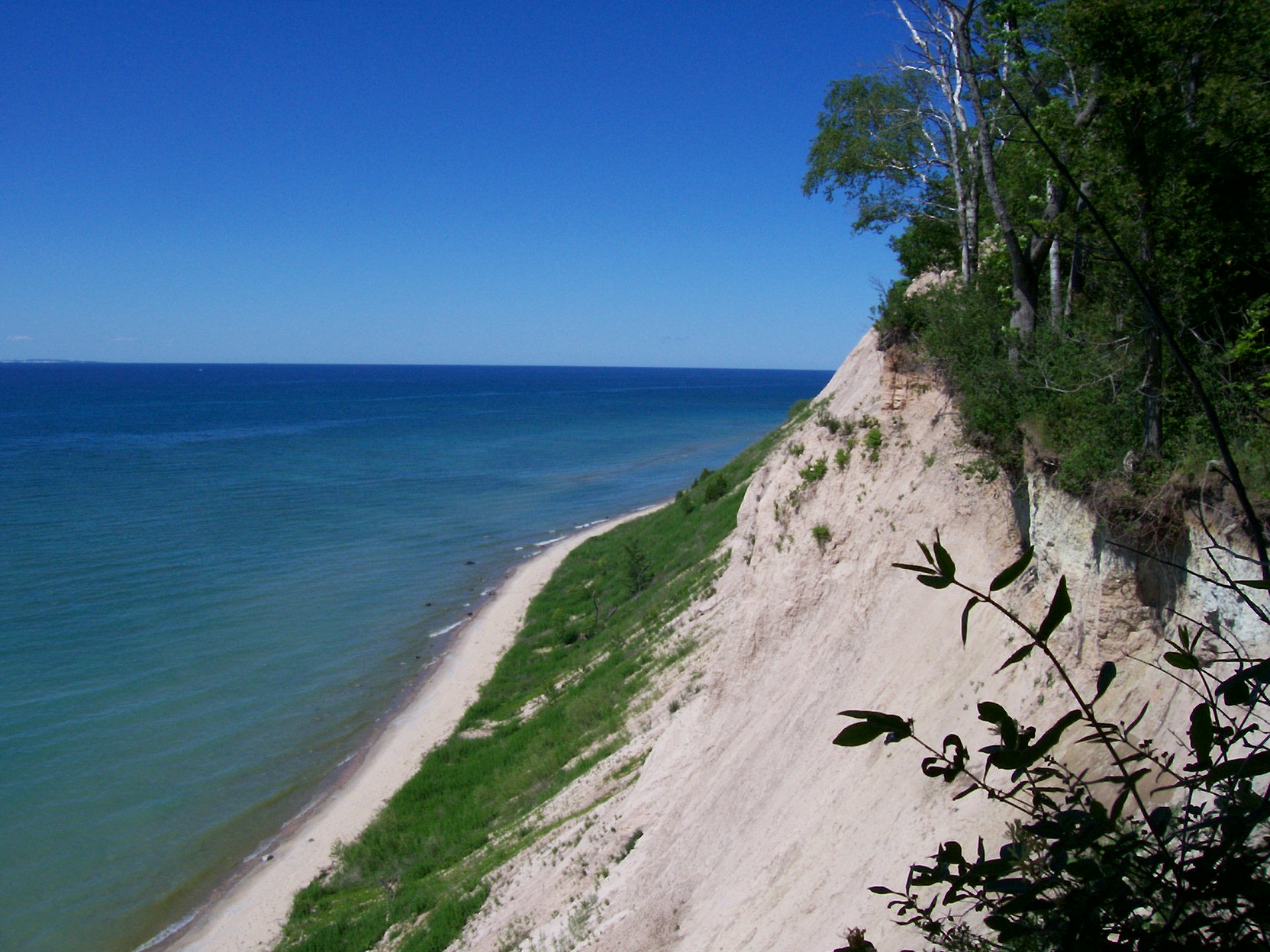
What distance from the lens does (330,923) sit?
17.1 metres

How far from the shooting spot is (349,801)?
896 inches

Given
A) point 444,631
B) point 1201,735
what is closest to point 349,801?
point 444,631

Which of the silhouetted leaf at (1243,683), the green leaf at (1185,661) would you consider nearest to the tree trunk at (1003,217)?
the green leaf at (1185,661)

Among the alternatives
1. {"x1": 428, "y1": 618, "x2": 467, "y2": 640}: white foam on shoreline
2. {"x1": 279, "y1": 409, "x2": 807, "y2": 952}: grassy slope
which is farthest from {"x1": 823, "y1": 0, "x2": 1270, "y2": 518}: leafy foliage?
{"x1": 428, "y1": 618, "x2": 467, "y2": 640}: white foam on shoreline

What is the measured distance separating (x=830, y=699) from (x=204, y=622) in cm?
2996

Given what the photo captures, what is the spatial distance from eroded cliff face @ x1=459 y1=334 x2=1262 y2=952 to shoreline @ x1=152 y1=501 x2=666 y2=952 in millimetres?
7237

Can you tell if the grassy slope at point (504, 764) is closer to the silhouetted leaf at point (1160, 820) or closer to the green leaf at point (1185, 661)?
the silhouetted leaf at point (1160, 820)

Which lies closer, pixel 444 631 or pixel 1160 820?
Answer: pixel 1160 820

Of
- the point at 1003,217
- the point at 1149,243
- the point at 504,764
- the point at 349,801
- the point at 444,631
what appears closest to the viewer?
the point at 1149,243

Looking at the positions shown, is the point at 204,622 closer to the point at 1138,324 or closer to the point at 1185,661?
the point at 1138,324

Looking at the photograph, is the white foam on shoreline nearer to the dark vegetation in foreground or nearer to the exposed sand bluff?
the exposed sand bluff

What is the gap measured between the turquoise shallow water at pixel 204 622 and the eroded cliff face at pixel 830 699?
38.9ft

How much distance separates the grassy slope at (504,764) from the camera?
1624 cm

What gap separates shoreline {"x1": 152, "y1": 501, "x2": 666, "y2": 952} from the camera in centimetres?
1836
